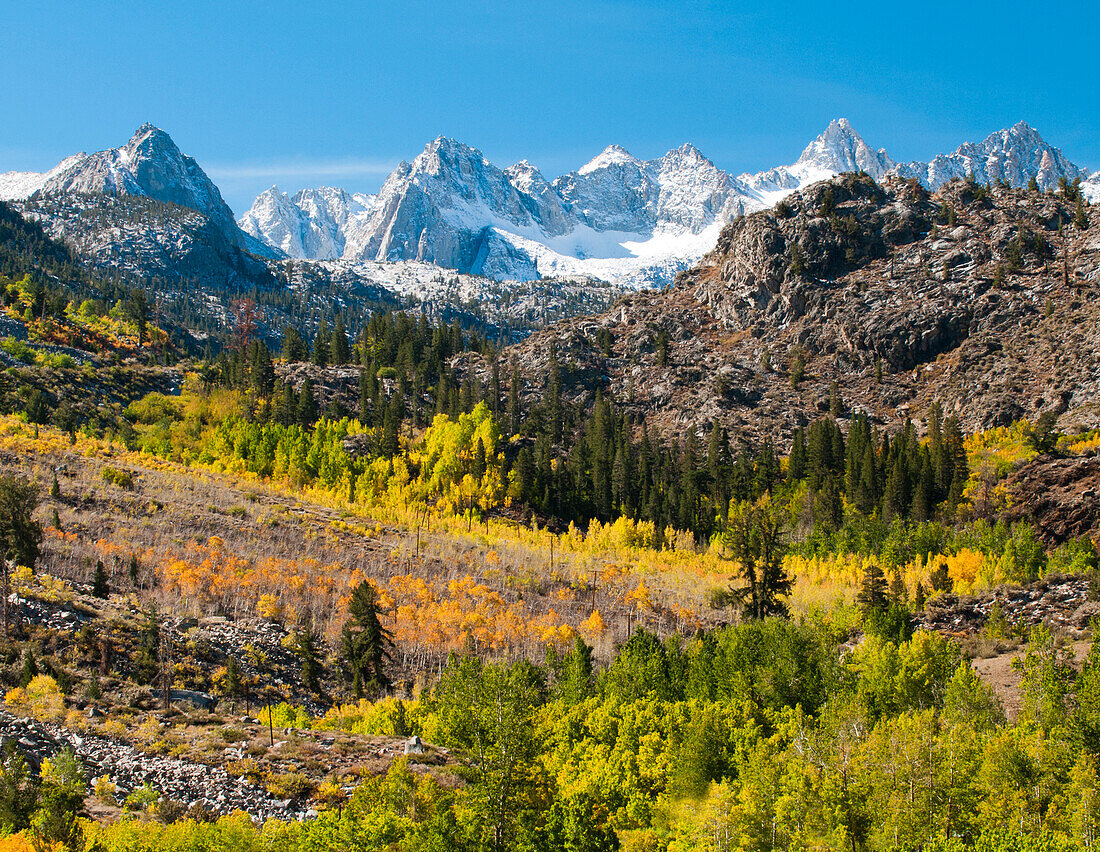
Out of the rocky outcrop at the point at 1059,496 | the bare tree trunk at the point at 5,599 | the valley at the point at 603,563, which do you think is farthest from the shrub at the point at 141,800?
the rocky outcrop at the point at 1059,496

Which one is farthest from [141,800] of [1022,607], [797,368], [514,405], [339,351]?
[797,368]

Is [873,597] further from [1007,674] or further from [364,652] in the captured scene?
[364,652]

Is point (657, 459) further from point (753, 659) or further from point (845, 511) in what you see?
point (753, 659)

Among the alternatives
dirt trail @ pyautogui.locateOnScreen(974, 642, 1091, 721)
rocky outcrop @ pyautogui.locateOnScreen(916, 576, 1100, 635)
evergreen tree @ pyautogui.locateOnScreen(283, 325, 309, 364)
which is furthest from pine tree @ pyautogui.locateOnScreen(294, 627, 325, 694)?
evergreen tree @ pyautogui.locateOnScreen(283, 325, 309, 364)

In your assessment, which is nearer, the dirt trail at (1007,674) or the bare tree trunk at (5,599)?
the bare tree trunk at (5,599)

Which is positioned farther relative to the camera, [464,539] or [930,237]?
[930,237]

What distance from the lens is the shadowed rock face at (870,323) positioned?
14550 centimetres

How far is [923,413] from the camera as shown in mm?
147125

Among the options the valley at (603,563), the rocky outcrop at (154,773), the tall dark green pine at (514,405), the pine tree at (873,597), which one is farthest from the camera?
the tall dark green pine at (514,405)

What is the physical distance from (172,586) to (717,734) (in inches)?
1752

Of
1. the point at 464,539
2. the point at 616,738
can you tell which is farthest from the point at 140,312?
the point at 616,738

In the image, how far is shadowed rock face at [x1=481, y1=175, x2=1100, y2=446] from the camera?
145500mm

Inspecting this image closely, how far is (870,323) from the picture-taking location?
164 m

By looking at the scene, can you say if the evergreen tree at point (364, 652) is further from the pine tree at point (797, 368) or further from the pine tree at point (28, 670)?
the pine tree at point (797, 368)
